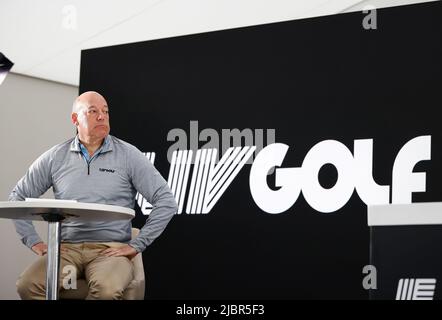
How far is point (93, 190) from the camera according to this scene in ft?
9.41

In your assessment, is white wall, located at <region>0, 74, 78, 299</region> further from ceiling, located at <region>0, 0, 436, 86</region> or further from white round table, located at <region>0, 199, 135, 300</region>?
white round table, located at <region>0, 199, 135, 300</region>

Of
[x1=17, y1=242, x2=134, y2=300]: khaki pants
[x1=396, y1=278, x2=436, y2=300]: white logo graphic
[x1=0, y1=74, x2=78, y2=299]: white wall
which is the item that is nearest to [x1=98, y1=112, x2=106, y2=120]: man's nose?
[x1=17, y1=242, x2=134, y2=300]: khaki pants

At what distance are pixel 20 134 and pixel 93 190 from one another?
3760 millimetres

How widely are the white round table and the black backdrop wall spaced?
126 cm

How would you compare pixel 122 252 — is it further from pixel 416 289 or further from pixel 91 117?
pixel 416 289

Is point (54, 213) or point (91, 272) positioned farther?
point (91, 272)

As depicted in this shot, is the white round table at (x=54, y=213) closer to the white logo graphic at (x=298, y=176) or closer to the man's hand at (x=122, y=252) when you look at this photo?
the man's hand at (x=122, y=252)

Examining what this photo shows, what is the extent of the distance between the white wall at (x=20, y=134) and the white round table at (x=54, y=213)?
3844 mm

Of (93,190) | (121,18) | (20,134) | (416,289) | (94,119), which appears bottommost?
(416,289)

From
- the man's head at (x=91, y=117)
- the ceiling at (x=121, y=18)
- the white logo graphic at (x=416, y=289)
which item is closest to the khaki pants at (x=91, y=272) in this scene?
the man's head at (x=91, y=117)

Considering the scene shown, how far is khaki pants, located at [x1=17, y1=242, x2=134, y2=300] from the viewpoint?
8.55ft

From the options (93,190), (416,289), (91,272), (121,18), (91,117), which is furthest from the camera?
(121,18)

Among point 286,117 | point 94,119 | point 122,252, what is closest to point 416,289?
point 122,252
